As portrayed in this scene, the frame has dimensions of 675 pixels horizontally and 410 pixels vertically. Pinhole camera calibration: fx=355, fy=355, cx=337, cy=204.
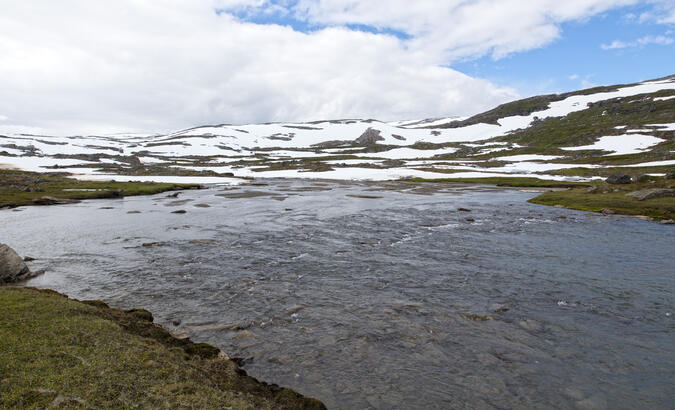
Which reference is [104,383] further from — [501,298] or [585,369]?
[501,298]

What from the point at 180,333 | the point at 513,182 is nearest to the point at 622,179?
the point at 513,182

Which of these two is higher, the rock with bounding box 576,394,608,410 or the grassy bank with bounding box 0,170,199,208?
the grassy bank with bounding box 0,170,199,208

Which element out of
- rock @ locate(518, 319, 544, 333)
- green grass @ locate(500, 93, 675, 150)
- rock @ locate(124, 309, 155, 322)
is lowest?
rock @ locate(518, 319, 544, 333)

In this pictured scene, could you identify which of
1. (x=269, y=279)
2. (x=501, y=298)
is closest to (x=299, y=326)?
(x=269, y=279)

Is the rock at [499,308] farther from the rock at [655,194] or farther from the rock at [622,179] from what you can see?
the rock at [622,179]

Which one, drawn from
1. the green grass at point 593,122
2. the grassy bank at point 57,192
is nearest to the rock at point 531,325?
the grassy bank at point 57,192

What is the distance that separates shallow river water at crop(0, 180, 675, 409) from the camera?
9.87 metres

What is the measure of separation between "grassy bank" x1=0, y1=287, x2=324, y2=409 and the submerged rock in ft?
23.8

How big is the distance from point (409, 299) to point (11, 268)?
62.4 ft

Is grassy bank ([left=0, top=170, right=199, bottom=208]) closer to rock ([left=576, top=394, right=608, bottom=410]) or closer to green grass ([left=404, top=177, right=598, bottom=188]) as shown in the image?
rock ([left=576, top=394, right=608, bottom=410])

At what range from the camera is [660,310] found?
14.1m

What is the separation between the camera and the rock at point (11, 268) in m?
16.9

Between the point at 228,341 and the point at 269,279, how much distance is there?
20.7 ft

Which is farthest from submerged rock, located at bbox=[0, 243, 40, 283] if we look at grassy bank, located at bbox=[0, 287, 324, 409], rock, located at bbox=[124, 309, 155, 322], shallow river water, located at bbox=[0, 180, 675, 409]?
rock, located at bbox=[124, 309, 155, 322]
